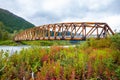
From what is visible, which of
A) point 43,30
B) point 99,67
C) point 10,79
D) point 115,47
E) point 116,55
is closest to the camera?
point 10,79

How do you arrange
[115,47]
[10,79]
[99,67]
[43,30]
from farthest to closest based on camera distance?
1. [43,30]
2. [115,47]
3. [99,67]
4. [10,79]

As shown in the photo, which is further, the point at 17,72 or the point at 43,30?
the point at 43,30

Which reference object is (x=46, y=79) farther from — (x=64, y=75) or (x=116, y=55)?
(x=116, y=55)

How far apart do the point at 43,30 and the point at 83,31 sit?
25335mm

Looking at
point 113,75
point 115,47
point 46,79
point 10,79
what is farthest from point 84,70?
point 115,47

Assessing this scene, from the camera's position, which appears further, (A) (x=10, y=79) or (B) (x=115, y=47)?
(B) (x=115, y=47)

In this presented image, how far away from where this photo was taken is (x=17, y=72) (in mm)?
9094

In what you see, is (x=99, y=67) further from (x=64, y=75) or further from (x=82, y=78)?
(x=64, y=75)

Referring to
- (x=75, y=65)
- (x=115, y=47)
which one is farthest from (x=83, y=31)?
(x=75, y=65)

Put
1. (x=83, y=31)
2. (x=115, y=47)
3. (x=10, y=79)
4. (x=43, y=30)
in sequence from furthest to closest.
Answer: (x=43, y=30) → (x=83, y=31) → (x=115, y=47) → (x=10, y=79)

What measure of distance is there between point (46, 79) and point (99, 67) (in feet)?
7.17

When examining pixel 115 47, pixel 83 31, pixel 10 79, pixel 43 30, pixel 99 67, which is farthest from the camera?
pixel 43 30

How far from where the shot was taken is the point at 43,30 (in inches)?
2687

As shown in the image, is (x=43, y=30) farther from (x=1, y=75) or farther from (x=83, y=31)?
(x=1, y=75)
